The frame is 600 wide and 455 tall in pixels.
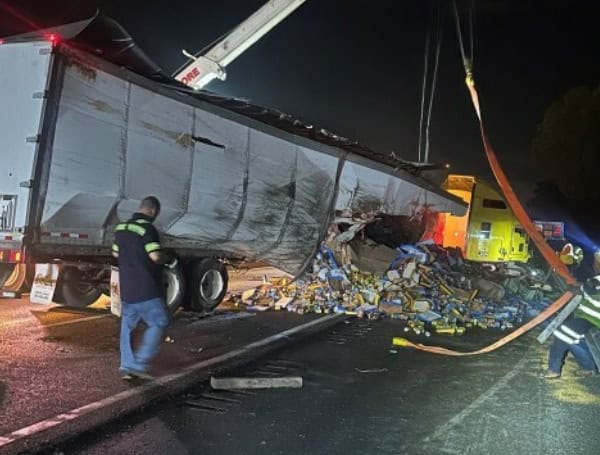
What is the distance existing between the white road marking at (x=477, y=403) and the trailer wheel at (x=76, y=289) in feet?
18.2

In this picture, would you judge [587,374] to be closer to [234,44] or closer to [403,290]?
[403,290]

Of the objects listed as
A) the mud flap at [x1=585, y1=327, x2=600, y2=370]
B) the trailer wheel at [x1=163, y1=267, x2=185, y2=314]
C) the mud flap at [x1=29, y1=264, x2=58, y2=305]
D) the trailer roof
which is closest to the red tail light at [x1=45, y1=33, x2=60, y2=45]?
the trailer roof

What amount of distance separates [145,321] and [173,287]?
370 centimetres

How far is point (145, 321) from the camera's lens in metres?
6.18

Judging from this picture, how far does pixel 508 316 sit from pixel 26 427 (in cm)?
964

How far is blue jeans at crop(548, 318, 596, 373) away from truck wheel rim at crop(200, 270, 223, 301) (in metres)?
5.45

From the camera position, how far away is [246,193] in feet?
36.0

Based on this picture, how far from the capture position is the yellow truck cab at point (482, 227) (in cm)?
2345

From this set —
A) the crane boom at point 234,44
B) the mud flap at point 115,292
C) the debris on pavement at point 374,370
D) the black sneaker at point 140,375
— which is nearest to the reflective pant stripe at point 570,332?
the debris on pavement at point 374,370

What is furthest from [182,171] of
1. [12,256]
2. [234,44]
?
[234,44]

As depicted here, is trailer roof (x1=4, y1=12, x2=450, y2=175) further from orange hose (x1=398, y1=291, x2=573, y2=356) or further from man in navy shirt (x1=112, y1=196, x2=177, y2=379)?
orange hose (x1=398, y1=291, x2=573, y2=356)

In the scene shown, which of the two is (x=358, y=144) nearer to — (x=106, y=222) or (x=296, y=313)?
(x=296, y=313)

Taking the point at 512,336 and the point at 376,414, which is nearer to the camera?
the point at 376,414

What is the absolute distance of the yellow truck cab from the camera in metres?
23.5
